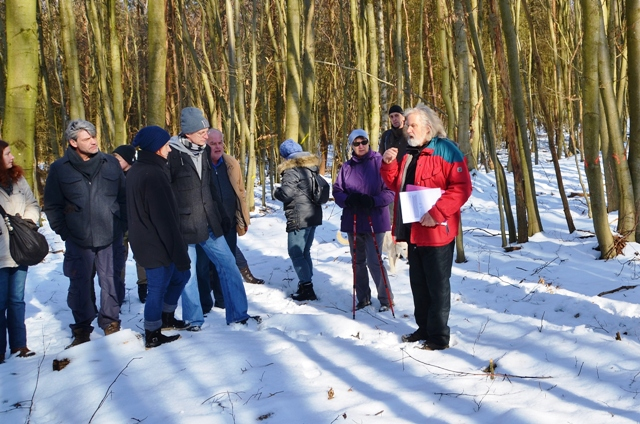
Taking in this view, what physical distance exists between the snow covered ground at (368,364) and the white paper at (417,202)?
41.7 inches

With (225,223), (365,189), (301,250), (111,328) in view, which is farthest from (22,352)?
(365,189)

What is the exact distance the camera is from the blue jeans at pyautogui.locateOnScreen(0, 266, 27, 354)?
439 centimetres

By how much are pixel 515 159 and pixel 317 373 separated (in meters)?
5.33

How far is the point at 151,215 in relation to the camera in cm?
402

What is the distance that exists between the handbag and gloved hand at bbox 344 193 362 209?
2848mm

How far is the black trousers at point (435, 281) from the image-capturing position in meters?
4.06

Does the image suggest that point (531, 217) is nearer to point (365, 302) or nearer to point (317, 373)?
point (365, 302)

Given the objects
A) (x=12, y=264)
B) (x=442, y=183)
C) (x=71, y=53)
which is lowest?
(x=12, y=264)

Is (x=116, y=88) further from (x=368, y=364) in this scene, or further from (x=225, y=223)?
(x=368, y=364)

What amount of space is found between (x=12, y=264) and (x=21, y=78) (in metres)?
1.54

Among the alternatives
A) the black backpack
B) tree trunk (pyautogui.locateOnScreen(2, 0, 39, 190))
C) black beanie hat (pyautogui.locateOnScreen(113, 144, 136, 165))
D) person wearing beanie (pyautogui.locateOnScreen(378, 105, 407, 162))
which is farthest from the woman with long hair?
person wearing beanie (pyautogui.locateOnScreen(378, 105, 407, 162))

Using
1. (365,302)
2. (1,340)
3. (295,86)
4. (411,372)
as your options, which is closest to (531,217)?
(365,302)

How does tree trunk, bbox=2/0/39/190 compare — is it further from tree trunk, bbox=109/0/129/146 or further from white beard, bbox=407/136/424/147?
tree trunk, bbox=109/0/129/146

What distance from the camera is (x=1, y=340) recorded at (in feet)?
14.5
